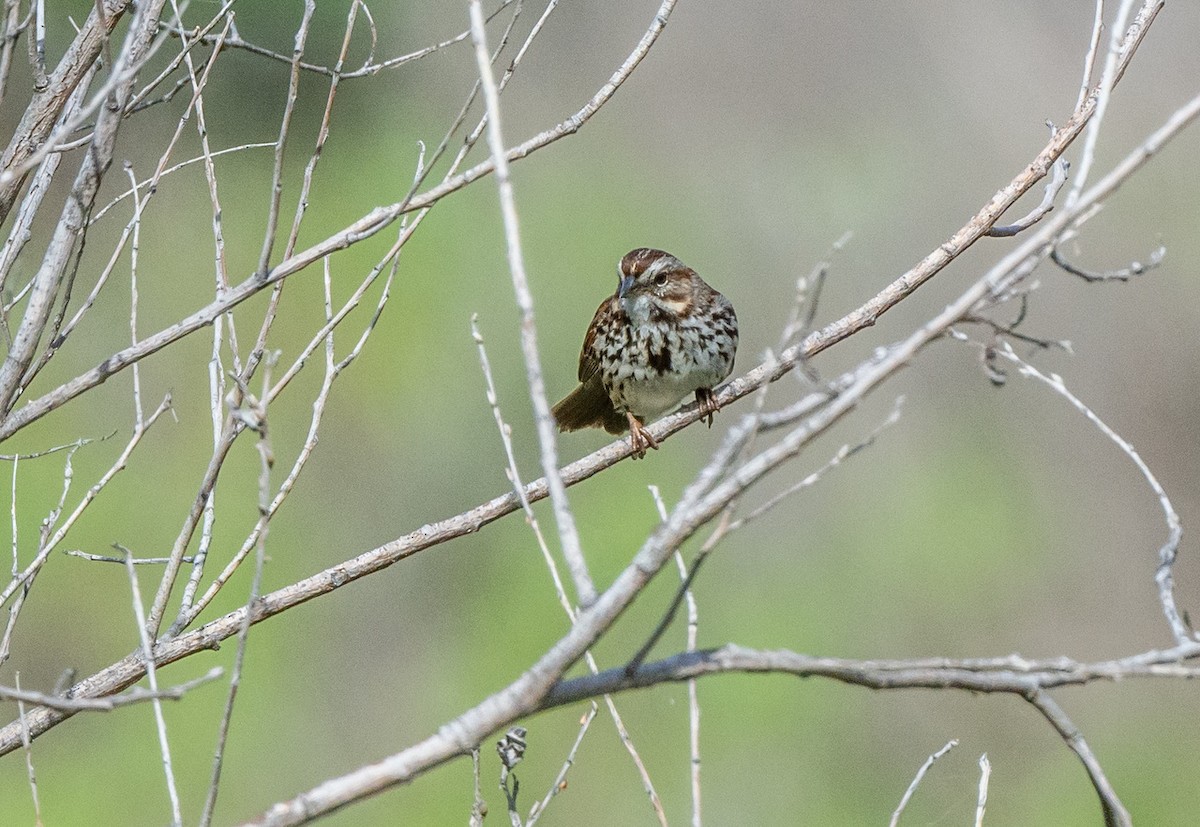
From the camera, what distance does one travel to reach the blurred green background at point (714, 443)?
730 cm

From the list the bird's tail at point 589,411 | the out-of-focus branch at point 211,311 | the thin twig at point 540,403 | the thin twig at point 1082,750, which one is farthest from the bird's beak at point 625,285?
the thin twig at point 1082,750

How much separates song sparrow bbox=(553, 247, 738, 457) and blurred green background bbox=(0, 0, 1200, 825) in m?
2.68

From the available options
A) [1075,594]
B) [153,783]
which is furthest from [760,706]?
[153,783]

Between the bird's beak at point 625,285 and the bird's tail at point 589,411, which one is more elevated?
the bird's beak at point 625,285

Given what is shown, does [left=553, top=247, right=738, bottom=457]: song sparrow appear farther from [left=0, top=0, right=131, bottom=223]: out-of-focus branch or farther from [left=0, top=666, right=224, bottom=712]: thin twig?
[left=0, top=666, right=224, bottom=712]: thin twig

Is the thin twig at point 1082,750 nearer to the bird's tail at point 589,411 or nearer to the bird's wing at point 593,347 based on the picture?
Answer: the bird's wing at point 593,347

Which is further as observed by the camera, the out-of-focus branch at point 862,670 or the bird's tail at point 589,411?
the bird's tail at point 589,411

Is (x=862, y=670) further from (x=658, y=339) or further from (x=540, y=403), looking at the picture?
(x=658, y=339)

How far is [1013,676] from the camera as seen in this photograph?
1492 mm

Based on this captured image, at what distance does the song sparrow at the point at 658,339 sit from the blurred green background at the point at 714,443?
2.68 metres

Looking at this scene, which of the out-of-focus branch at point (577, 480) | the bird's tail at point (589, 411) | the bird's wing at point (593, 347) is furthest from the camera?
the bird's tail at point (589, 411)

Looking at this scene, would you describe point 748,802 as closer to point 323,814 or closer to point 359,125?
point 359,125

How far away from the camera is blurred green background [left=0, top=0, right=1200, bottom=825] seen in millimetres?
7301

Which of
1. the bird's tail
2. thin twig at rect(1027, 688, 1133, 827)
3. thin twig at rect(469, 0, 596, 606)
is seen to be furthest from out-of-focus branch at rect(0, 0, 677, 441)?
the bird's tail
